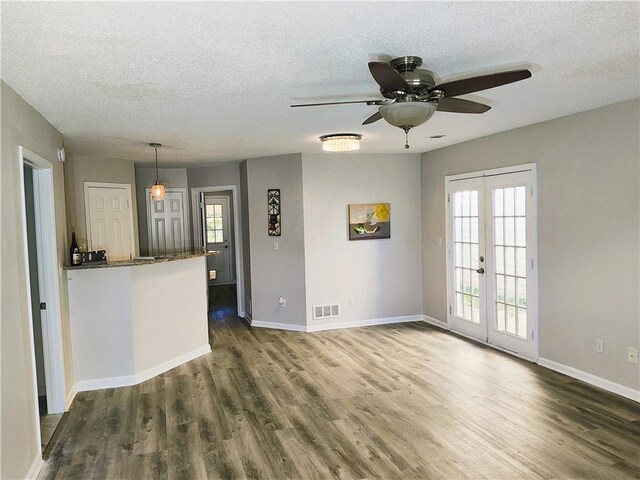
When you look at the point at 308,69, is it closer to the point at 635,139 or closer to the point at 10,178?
the point at 10,178

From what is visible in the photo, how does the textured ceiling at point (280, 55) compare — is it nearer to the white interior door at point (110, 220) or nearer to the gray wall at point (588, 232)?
the gray wall at point (588, 232)

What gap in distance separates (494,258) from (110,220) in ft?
16.6

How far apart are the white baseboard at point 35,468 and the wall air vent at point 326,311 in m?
3.84

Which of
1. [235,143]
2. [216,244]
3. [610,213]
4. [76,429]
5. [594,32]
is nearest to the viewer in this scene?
[594,32]

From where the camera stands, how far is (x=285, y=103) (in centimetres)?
340

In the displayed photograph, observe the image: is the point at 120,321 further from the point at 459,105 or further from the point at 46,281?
the point at 459,105

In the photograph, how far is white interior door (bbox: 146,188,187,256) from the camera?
7.62 meters

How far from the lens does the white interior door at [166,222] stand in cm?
762

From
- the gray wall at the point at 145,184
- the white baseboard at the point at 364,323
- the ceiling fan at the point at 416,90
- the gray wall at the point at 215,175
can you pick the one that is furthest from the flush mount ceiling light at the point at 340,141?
the gray wall at the point at 145,184

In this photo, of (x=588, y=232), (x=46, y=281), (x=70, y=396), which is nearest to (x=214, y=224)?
(x=70, y=396)

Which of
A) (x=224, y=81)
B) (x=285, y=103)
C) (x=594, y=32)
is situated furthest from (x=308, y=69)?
(x=594, y=32)

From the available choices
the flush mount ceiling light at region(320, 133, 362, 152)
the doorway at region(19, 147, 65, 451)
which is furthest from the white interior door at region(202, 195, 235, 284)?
the doorway at region(19, 147, 65, 451)

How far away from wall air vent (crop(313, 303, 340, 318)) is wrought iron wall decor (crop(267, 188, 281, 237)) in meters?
1.19

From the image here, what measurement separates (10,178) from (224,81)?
1402mm
